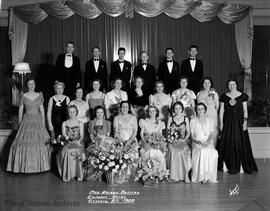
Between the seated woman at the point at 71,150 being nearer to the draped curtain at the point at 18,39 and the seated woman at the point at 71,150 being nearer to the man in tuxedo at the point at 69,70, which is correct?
the man in tuxedo at the point at 69,70

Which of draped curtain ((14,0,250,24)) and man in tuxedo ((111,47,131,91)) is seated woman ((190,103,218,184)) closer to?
man in tuxedo ((111,47,131,91))

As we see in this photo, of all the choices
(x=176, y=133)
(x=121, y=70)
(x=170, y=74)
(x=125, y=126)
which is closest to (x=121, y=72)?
(x=121, y=70)

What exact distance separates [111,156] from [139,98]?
5.48 ft

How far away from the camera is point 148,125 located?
5934 mm

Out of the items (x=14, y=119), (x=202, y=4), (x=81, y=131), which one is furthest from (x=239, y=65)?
(x=14, y=119)

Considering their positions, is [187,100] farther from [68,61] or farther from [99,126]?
[68,61]

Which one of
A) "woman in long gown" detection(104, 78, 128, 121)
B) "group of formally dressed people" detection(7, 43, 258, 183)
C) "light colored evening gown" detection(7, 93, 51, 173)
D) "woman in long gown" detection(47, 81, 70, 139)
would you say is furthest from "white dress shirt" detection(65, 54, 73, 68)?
"woman in long gown" detection(104, 78, 128, 121)

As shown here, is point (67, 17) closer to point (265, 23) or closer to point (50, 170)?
point (50, 170)

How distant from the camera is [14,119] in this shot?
7969 millimetres

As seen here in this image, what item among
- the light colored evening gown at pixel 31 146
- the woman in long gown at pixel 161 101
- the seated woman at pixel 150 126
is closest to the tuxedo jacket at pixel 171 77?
the woman in long gown at pixel 161 101

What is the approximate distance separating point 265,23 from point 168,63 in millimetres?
2858

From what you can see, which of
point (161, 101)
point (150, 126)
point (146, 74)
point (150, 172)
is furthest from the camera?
point (146, 74)

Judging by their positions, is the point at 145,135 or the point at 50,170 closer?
the point at 145,135

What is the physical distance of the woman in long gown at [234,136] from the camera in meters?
6.25
